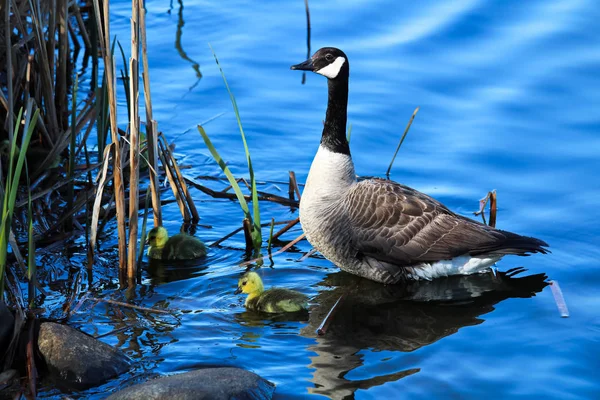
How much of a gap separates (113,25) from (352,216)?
20.0ft

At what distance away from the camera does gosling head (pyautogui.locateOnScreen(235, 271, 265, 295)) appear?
700 cm

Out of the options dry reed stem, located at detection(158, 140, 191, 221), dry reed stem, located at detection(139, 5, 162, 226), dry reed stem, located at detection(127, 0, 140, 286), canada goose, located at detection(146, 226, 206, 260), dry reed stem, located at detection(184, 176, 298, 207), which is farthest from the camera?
dry reed stem, located at detection(184, 176, 298, 207)

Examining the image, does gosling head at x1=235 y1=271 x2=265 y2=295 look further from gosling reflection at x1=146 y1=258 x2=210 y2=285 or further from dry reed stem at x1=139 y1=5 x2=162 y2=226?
dry reed stem at x1=139 y1=5 x2=162 y2=226

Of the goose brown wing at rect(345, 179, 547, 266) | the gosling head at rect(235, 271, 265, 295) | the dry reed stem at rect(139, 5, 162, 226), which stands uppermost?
the dry reed stem at rect(139, 5, 162, 226)

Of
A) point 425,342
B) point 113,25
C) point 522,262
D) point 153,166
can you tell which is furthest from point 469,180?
point 113,25

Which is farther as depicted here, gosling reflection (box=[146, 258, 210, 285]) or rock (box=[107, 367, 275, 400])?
gosling reflection (box=[146, 258, 210, 285])

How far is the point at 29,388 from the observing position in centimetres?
565

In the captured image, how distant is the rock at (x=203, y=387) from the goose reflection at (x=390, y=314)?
21.0 inches

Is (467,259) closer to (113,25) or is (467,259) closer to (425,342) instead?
(425,342)

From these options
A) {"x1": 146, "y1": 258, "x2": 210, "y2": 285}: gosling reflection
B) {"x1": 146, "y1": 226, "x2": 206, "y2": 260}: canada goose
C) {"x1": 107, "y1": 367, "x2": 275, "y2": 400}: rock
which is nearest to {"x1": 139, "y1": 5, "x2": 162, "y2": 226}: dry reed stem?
{"x1": 146, "y1": 226, "x2": 206, "y2": 260}: canada goose

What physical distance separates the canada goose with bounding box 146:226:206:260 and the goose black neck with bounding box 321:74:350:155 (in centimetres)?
142

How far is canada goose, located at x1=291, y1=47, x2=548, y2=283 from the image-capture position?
24.6 ft

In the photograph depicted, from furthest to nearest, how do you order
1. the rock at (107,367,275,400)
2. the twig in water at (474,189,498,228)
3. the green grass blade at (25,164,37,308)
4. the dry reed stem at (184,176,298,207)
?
1. the dry reed stem at (184,176,298,207)
2. the twig in water at (474,189,498,228)
3. the green grass blade at (25,164,37,308)
4. the rock at (107,367,275,400)

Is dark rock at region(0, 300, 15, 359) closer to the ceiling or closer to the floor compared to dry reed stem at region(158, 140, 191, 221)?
closer to the floor
